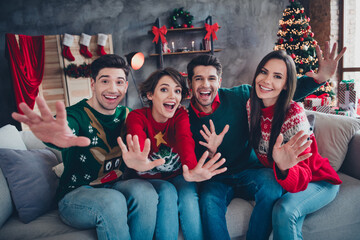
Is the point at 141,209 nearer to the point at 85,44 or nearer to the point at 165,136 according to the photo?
the point at 165,136

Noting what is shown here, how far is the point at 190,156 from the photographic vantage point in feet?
4.17

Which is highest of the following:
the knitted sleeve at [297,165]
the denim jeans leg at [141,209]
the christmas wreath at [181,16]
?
the christmas wreath at [181,16]

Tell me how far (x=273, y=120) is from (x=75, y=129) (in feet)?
3.55

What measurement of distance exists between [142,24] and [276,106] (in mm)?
3739

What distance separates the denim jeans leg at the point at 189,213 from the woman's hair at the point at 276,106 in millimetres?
496

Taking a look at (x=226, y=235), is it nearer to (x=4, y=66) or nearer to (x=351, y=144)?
(x=351, y=144)

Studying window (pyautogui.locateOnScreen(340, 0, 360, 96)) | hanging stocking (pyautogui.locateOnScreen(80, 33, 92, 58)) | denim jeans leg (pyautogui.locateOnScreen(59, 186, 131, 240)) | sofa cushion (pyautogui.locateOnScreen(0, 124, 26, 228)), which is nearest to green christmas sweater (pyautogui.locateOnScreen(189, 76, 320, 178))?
denim jeans leg (pyautogui.locateOnScreen(59, 186, 131, 240))

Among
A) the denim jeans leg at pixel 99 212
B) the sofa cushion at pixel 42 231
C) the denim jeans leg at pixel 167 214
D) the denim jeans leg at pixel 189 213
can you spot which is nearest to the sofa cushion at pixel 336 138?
the denim jeans leg at pixel 189 213

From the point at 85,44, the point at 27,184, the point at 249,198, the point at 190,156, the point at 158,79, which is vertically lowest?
the point at 249,198

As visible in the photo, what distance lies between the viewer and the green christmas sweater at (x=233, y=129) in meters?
1.52

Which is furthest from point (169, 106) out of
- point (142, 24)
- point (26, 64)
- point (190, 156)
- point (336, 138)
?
point (142, 24)

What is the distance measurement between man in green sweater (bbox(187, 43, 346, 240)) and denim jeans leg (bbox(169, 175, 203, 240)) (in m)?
0.05

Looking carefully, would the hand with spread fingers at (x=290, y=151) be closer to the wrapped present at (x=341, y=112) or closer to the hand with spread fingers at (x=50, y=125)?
the hand with spread fingers at (x=50, y=125)

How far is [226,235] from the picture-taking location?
1.21 metres
